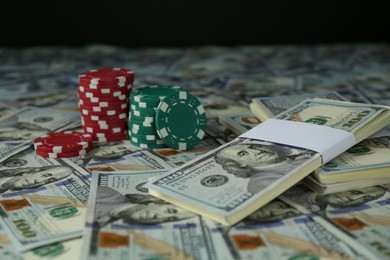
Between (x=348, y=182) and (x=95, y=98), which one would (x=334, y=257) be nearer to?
(x=348, y=182)

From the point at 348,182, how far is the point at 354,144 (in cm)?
13

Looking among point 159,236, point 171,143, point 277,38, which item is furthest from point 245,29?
point 159,236

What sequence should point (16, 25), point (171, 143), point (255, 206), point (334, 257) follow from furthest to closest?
point (16, 25) → point (171, 143) → point (255, 206) → point (334, 257)

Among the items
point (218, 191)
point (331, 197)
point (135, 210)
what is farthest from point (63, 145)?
point (331, 197)

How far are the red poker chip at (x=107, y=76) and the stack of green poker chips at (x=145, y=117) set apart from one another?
48 mm

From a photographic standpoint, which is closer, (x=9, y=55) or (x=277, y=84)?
(x=277, y=84)

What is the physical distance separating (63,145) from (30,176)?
0.52 feet

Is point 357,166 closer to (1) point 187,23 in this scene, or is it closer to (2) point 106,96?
(2) point 106,96

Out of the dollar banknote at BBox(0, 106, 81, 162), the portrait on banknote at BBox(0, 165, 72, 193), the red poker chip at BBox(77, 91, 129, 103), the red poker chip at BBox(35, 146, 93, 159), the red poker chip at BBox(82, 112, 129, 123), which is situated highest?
the red poker chip at BBox(77, 91, 129, 103)

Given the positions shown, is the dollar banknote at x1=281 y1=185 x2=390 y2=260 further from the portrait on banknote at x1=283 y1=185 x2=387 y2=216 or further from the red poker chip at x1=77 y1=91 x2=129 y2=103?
the red poker chip at x1=77 y1=91 x2=129 y2=103

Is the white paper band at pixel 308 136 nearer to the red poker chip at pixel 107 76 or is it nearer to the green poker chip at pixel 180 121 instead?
the green poker chip at pixel 180 121

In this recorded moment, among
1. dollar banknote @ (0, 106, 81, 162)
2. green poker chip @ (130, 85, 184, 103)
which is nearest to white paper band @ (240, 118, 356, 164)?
green poker chip @ (130, 85, 184, 103)

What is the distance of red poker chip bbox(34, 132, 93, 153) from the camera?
4.52 feet

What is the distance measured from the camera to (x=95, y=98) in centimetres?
145
